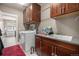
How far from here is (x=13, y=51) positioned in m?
1.54

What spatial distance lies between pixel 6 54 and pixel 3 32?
1.13 feet

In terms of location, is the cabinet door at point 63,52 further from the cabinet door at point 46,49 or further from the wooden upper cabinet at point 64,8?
the wooden upper cabinet at point 64,8

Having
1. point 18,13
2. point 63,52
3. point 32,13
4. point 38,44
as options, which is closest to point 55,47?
point 63,52

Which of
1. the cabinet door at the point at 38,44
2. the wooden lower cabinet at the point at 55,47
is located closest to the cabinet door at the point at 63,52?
the wooden lower cabinet at the point at 55,47

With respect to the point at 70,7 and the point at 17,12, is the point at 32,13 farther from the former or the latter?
the point at 70,7

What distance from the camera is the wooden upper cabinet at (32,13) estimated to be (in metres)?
1.53

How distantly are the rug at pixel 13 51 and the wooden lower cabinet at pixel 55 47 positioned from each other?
1.00 feet

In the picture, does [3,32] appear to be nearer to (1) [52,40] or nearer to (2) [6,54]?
(2) [6,54]

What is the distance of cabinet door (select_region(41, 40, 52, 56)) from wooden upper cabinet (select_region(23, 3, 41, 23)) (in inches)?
18.0

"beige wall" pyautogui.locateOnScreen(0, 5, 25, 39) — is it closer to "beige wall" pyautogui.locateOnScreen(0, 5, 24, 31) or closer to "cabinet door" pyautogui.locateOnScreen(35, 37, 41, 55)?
"beige wall" pyautogui.locateOnScreen(0, 5, 24, 31)

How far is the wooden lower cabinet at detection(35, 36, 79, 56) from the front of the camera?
1.20 metres

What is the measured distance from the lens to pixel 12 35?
58.6 inches

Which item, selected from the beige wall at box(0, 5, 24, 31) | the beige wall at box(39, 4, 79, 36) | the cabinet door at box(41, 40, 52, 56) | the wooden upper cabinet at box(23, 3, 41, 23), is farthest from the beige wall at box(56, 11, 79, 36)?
the beige wall at box(0, 5, 24, 31)

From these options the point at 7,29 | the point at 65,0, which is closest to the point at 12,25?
the point at 7,29
